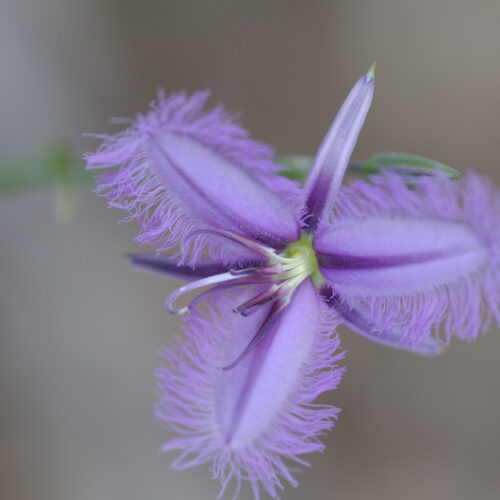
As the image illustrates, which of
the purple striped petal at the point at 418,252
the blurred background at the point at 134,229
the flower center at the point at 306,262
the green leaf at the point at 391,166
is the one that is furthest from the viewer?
the blurred background at the point at 134,229

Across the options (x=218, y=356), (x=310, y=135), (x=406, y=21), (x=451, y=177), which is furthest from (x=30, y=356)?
(x=451, y=177)

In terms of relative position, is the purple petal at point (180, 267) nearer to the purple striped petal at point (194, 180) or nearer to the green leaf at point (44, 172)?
the purple striped petal at point (194, 180)

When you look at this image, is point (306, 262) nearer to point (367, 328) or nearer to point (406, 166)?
point (367, 328)

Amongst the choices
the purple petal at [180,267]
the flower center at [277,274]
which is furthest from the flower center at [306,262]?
the purple petal at [180,267]

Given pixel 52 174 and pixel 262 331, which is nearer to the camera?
pixel 262 331

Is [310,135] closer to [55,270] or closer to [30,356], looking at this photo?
[55,270]

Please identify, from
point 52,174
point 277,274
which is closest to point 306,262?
point 277,274
